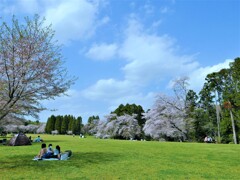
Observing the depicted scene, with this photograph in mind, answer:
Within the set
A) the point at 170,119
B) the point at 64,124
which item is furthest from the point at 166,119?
the point at 64,124

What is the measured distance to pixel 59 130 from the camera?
116 meters

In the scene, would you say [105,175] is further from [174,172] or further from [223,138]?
[223,138]

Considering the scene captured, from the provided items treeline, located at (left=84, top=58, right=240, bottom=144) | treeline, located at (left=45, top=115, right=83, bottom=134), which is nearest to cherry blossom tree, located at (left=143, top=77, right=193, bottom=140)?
treeline, located at (left=84, top=58, right=240, bottom=144)

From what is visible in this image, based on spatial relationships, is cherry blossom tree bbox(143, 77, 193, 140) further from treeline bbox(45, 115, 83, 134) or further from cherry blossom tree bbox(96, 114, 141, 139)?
treeline bbox(45, 115, 83, 134)

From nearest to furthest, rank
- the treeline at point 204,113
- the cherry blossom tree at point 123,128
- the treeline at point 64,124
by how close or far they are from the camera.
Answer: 1. the treeline at point 204,113
2. the cherry blossom tree at point 123,128
3. the treeline at point 64,124

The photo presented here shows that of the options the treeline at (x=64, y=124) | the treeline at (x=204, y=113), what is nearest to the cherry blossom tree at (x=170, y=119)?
the treeline at (x=204, y=113)

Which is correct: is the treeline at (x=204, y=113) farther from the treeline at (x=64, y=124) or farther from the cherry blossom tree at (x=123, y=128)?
the treeline at (x=64, y=124)

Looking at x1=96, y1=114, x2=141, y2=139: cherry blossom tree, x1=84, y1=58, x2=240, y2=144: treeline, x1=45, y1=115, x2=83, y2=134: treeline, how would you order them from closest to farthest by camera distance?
x1=84, y1=58, x2=240, y2=144: treeline, x1=96, y1=114, x2=141, y2=139: cherry blossom tree, x1=45, y1=115, x2=83, y2=134: treeline

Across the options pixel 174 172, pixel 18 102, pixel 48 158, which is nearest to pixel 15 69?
pixel 18 102

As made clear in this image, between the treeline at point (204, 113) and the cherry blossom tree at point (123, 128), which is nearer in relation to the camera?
the treeline at point (204, 113)

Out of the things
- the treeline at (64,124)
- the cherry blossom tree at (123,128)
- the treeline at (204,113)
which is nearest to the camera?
the treeline at (204,113)

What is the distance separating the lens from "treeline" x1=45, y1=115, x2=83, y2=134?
11388cm

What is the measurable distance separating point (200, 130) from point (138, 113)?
80.2ft

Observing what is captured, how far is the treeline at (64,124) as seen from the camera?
114m
